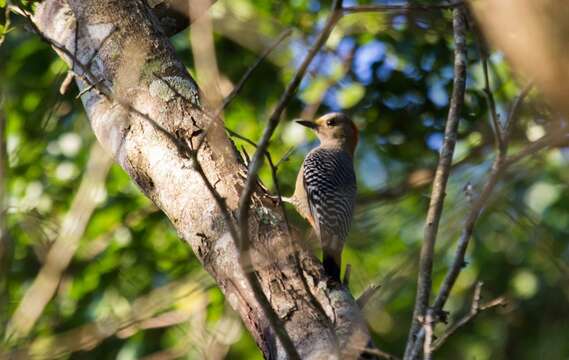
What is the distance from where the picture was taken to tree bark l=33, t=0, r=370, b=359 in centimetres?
284

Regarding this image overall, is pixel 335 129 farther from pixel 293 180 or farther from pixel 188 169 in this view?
pixel 188 169

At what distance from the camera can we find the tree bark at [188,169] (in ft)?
9.31

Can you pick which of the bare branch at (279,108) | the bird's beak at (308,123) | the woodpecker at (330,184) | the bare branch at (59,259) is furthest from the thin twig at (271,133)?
the bird's beak at (308,123)

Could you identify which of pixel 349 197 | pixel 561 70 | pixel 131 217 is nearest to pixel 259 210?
pixel 561 70

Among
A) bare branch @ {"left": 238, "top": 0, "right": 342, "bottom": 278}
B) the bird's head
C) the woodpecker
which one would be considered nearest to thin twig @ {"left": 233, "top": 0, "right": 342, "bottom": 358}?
bare branch @ {"left": 238, "top": 0, "right": 342, "bottom": 278}

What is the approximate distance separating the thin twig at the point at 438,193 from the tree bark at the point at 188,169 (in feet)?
0.74

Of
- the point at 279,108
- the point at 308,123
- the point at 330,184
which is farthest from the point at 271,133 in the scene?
the point at 308,123

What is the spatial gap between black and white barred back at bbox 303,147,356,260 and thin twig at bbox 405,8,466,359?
6.26ft

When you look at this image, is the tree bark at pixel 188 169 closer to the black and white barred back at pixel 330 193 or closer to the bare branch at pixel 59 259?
the bare branch at pixel 59 259

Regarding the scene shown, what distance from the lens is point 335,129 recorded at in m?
7.28

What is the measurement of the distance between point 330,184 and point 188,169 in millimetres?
3150

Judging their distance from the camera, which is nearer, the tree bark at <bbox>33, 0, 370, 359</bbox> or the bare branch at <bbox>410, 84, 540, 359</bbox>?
the bare branch at <bbox>410, 84, 540, 359</bbox>

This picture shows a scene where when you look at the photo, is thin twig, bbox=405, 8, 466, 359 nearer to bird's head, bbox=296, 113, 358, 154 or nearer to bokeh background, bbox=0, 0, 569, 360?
bokeh background, bbox=0, 0, 569, 360

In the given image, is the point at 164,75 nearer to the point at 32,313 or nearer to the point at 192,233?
the point at 192,233
